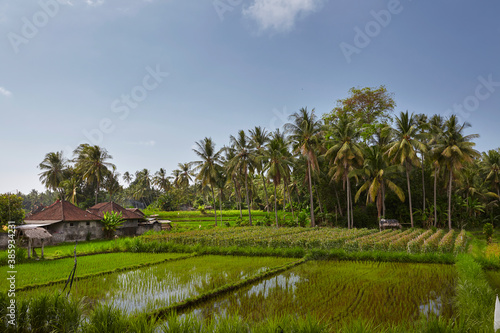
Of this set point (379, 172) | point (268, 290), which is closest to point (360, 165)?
point (379, 172)

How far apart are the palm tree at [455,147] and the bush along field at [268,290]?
14776 millimetres

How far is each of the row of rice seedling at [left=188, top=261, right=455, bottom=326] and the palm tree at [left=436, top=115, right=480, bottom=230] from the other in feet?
58.5

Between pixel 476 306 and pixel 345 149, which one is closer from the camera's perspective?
pixel 476 306

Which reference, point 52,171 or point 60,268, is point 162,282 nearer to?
point 60,268

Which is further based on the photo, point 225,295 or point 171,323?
point 225,295

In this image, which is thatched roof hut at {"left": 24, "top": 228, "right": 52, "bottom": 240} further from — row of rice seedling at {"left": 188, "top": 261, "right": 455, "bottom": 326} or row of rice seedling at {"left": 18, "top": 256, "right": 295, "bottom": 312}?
row of rice seedling at {"left": 188, "top": 261, "right": 455, "bottom": 326}

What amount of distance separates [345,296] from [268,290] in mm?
2489

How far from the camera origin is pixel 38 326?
6.73m

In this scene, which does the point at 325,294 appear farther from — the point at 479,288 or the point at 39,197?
the point at 39,197

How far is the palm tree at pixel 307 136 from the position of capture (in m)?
30.9

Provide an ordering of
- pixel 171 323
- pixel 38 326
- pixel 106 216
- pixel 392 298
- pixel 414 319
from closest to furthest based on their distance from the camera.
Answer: pixel 171 323
pixel 38 326
pixel 414 319
pixel 392 298
pixel 106 216

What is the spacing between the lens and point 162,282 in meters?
11.7

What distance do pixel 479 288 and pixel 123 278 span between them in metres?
11.9

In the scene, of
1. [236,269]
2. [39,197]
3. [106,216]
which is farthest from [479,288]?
[39,197]
